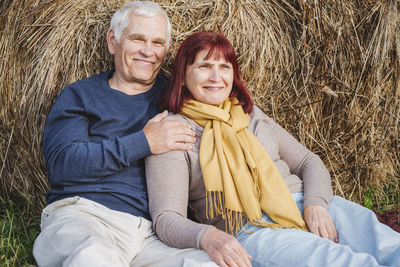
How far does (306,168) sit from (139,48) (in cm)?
116

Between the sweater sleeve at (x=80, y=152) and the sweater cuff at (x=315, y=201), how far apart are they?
830mm

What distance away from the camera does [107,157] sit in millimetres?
2115

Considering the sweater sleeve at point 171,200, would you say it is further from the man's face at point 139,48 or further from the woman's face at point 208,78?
the man's face at point 139,48

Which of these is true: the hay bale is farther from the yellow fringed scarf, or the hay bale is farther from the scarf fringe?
the scarf fringe

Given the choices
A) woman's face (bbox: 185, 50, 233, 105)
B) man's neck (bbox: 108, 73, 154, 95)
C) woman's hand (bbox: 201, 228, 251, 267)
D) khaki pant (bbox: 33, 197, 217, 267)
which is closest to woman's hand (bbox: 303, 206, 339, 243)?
woman's hand (bbox: 201, 228, 251, 267)

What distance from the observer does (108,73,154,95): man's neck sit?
2.51m

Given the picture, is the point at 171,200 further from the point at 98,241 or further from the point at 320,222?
the point at 320,222

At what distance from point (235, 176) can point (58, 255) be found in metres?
0.88

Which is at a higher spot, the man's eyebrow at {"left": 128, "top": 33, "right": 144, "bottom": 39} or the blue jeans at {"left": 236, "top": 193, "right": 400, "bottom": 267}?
the man's eyebrow at {"left": 128, "top": 33, "right": 144, "bottom": 39}

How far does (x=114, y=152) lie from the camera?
6.95 feet

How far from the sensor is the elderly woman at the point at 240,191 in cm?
181

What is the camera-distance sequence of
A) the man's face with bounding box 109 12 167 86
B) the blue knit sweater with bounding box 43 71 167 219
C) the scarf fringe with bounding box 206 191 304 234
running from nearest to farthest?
1. the scarf fringe with bounding box 206 191 304 234
2. the blue knit sweater with bounding box 43 71 167 219
3. the man's face with bounding box 109 12 167 86

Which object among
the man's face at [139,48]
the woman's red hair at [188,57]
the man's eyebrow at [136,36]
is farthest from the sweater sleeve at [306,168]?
the man's eyebrow at [136,36]

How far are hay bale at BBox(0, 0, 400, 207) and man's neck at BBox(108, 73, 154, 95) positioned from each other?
0.96 ft
